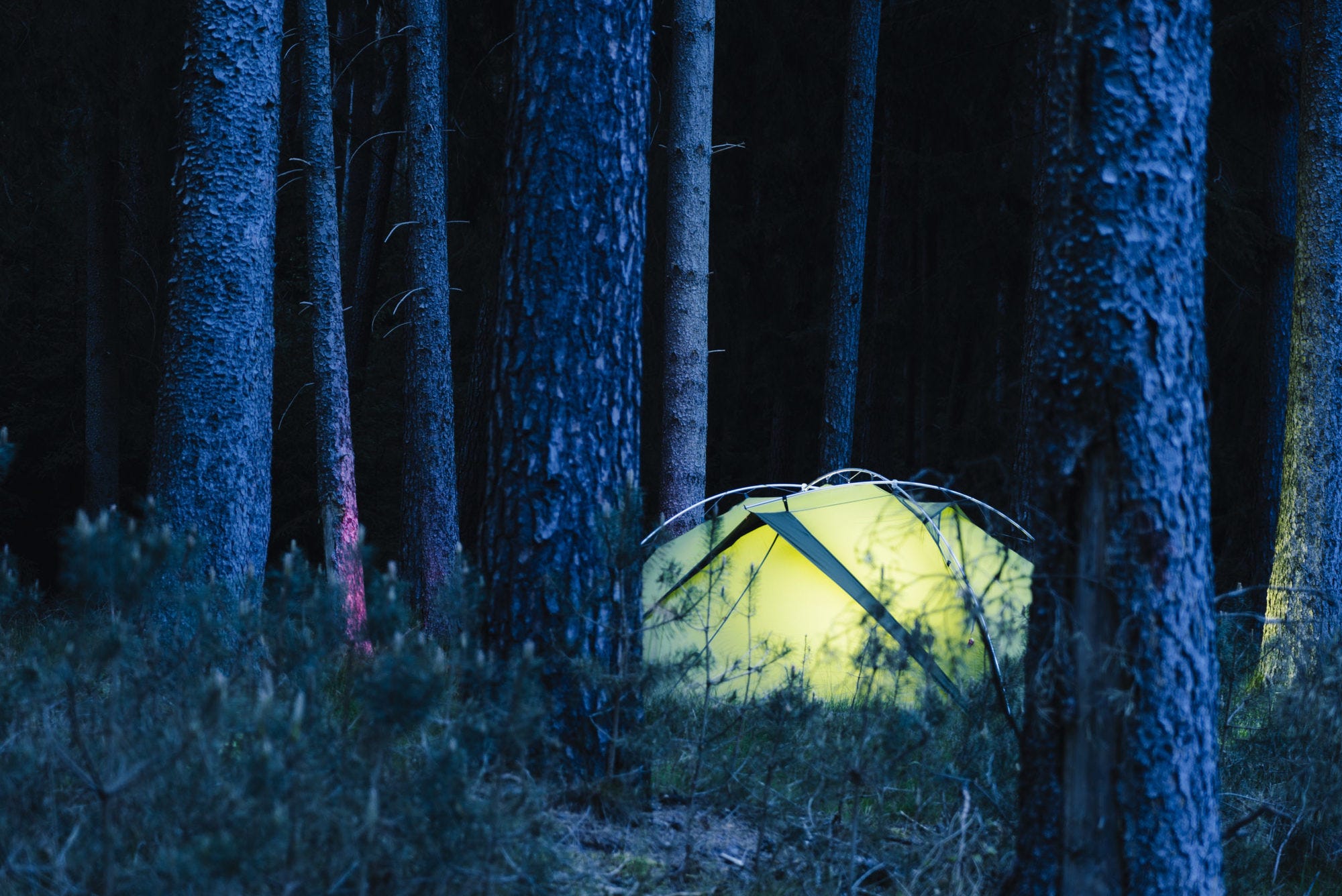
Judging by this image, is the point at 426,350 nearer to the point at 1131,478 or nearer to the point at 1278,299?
the point at 1131,478

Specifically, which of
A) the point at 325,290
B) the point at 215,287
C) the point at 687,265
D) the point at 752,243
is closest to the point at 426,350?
the point at 325,290

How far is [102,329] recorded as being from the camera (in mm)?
10117

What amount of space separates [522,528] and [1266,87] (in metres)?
9.51

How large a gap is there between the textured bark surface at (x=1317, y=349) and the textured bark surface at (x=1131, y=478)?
14.2 feet

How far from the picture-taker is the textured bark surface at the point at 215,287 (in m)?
4.84

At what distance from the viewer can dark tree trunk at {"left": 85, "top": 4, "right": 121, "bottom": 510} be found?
395 inches

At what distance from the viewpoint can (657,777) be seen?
4.05 metres

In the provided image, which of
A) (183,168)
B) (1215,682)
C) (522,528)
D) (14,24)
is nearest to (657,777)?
(522,528)

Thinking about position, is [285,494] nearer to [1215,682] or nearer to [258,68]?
[258,68]

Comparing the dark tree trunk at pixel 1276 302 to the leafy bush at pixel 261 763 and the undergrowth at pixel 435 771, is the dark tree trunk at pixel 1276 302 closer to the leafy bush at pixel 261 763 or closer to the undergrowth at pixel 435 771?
the undergrowth at pixel 435 771

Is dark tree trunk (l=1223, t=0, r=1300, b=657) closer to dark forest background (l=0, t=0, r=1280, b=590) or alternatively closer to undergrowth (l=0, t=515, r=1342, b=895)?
dark forest background (l=0, t=0, r=1280, b=590)

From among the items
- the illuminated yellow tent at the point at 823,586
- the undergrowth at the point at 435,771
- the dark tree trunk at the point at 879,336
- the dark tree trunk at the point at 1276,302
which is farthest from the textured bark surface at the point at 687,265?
the dark tree trunk at the point at 879,336

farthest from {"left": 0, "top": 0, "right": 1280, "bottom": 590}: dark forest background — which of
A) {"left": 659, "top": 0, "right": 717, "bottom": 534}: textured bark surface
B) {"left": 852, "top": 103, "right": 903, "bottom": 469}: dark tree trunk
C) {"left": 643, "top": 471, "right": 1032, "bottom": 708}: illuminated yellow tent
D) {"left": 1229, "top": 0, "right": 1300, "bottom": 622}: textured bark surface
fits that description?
{"left": 643, "top": 471, "right": 1032, "bottom": 708}: illuminated yellow tent

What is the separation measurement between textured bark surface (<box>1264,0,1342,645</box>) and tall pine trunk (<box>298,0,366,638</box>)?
674 cm
